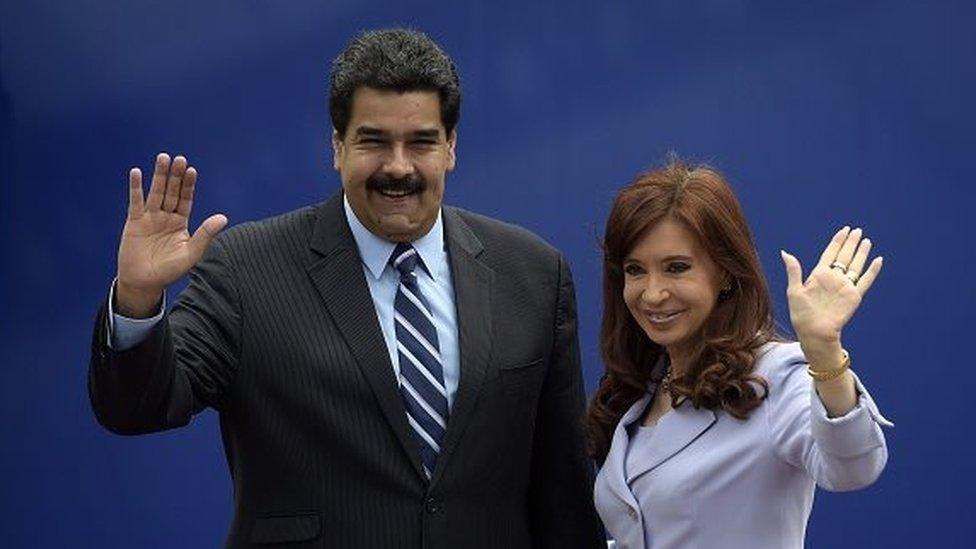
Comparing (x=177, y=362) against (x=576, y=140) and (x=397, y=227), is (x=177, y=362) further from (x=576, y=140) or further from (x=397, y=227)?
(x=576, y=140)

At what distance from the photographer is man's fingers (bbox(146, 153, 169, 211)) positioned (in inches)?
108

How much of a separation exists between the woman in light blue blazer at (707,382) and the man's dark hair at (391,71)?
13.2 inches

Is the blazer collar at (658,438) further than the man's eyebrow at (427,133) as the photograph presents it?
No

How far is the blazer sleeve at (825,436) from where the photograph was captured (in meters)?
2.63

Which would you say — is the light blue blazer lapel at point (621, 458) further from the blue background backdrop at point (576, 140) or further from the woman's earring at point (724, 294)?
the blue background backdrop at point (576, 140)

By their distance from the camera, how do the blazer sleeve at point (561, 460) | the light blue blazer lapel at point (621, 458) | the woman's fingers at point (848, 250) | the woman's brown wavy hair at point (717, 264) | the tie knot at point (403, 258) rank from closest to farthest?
the woman's fingers at point (848, 250), the woman's brown wavy hair at point (717, 264), the light blue blazer lapel at point (621, 458), the tie knot at point (403, 258), the blazer sleeve at point (561, 460)

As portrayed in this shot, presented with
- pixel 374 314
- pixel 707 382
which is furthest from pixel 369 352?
pixel 707 382

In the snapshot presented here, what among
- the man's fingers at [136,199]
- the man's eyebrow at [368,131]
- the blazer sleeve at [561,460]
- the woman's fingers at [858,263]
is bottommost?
the blazer sleeve at [561,460]

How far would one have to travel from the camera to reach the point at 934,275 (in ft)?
14.8

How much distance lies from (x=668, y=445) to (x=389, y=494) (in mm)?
444

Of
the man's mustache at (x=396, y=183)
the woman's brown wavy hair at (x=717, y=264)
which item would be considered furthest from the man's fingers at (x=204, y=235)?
the woman's brown wavy hair at (x=717, y=264)

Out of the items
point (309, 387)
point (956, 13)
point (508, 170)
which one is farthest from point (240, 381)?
point (956, 13)

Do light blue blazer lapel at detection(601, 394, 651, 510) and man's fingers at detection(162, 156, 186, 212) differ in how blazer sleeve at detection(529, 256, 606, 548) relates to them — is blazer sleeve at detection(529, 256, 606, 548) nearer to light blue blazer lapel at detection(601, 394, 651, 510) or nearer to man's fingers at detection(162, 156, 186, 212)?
light blue blazer lapel at detection(601, 394, 651, 510)

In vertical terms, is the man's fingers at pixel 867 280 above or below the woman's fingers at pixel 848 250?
below
